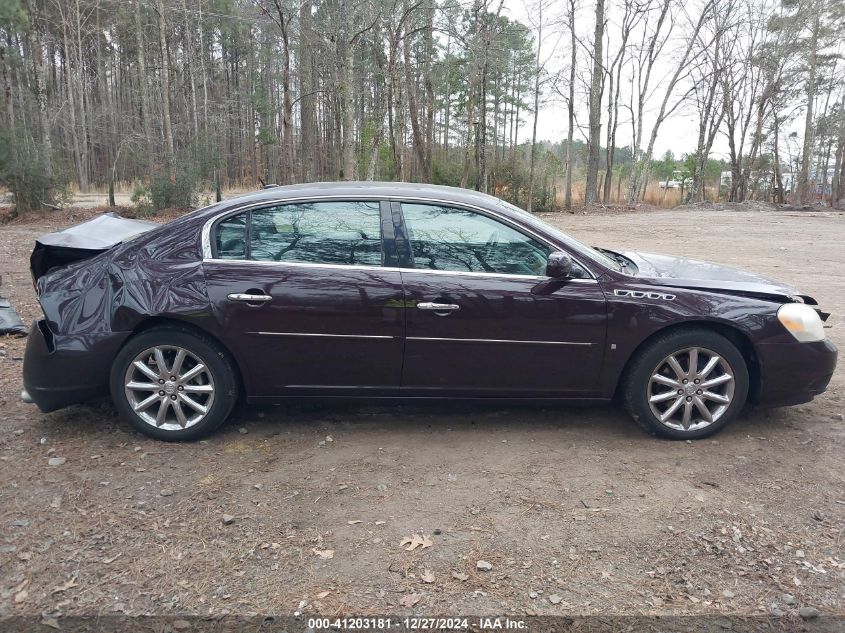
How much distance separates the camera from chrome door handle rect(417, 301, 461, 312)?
376 cm

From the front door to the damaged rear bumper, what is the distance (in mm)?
1872

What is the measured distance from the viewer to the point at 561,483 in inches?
136

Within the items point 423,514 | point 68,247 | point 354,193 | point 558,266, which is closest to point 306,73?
point 68,247

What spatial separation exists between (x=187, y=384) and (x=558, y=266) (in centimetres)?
240

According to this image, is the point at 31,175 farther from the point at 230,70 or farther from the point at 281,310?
the point at 230,70

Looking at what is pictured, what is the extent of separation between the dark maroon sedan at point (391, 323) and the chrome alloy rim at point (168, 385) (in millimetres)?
11

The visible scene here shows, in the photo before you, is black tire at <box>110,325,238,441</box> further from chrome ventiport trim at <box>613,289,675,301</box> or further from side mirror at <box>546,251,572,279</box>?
chrome ventiport trim at <box>613,289,675,301</box>

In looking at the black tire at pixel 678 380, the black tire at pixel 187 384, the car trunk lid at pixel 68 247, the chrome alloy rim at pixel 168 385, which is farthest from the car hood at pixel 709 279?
the car trunk lid at pixel 68 247

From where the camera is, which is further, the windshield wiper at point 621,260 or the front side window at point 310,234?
the windshield wiper at point 621,260

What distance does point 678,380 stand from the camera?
153 inches

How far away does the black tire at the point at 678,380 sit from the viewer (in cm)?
385

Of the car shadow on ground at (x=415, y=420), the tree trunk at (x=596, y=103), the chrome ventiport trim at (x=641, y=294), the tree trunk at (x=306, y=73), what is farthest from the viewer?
the tree trunk at (x=596, y=103)

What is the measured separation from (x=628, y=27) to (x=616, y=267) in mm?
33377

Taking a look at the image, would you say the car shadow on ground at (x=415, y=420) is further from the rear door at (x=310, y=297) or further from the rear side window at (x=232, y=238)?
the rear side window at (x=232, y=238)
